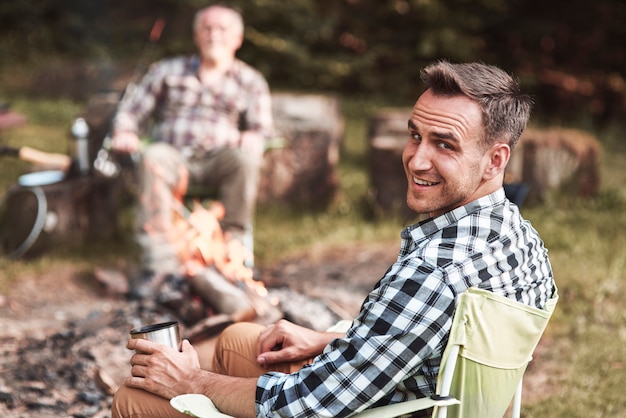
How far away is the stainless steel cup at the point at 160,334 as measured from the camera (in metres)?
2.14

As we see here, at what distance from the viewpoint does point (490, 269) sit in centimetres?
188

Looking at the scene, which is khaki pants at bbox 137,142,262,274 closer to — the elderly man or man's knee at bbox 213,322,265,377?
the elderly man

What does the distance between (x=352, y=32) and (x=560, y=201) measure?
398cm

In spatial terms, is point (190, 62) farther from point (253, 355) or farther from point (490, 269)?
point (490, 269)

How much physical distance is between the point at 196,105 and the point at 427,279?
11.5 ft

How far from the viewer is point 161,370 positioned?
2090 mm

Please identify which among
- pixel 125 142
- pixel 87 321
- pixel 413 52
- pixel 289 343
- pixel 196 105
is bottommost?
pixel 87 321

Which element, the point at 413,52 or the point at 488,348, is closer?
the point at 488,348

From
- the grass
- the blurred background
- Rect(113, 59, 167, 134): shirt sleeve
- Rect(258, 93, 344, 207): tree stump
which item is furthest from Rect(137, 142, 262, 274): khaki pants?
the blurred background

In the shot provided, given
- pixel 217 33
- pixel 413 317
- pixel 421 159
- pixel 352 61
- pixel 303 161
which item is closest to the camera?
pixel 413 317

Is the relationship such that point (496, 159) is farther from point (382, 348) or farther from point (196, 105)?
point (196, 105)

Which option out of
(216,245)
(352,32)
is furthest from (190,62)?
(352,32)

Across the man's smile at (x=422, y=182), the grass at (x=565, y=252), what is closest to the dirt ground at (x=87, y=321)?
the grass at (x=565, y=252)

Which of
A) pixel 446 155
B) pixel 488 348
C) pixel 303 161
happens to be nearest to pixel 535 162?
pixel 303 161
